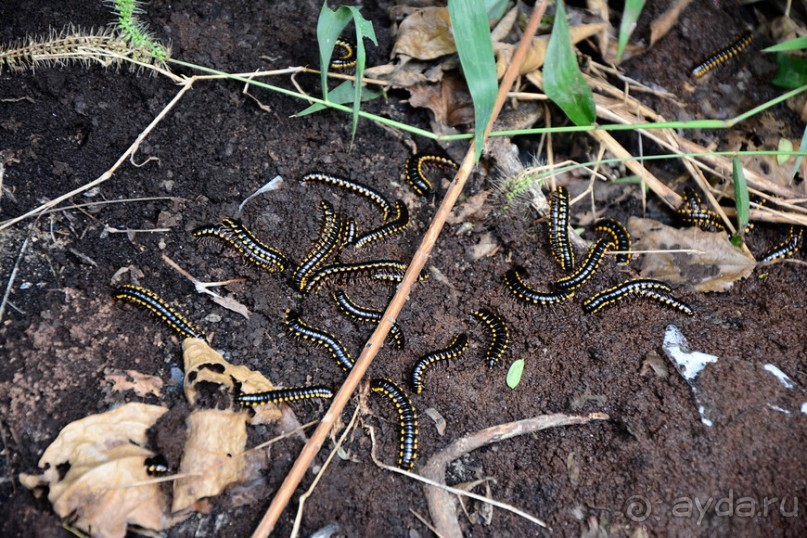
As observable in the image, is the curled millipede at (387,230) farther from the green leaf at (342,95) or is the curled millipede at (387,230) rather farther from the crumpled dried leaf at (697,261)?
the crumpled dried leaf at (697,261)

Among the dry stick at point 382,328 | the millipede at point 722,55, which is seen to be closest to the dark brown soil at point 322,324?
the dry stick at point 382,328

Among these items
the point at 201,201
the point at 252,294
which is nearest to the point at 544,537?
the point at 252,294

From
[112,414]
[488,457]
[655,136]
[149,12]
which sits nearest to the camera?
[112,414]

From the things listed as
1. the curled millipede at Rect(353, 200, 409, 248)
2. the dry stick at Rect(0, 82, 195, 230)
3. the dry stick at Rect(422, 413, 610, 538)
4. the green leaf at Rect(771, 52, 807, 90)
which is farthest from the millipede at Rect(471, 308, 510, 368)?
the green leaf at Rect(771, 52, 807, 90)

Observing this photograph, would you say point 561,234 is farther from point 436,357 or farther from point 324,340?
point 324,340

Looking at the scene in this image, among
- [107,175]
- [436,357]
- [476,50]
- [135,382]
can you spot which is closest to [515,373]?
[436,357]

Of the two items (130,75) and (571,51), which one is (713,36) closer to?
(571,51)
